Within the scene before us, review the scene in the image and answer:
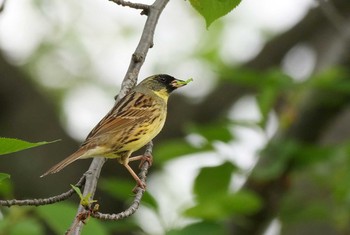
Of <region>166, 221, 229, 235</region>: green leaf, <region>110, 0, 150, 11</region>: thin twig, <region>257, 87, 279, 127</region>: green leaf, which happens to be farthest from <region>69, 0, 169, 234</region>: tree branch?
<region>257, 87, 279, 127</region>: green leaf

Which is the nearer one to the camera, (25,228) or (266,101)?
(25,228)

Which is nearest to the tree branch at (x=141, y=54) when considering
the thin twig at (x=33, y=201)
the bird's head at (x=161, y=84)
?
the thin twig at (x=33, y=201)

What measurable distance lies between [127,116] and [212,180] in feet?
4.16

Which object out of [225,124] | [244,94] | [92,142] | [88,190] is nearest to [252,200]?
[225,124]

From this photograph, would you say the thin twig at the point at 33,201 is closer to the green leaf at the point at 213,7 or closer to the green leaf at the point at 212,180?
the green leaf at the point at 213,7

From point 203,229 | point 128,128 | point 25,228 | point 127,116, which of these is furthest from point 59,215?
point 203,229

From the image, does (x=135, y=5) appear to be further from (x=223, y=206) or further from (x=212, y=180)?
(x=212, y=180)

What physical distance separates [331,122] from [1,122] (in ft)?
12.8

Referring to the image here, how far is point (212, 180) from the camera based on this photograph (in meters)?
7.26

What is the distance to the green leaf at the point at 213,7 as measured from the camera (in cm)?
385

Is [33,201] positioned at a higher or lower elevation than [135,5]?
lower

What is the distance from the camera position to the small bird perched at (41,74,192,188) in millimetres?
5625

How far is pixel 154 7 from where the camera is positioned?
441cm

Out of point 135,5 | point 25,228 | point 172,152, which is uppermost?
point 135,5
